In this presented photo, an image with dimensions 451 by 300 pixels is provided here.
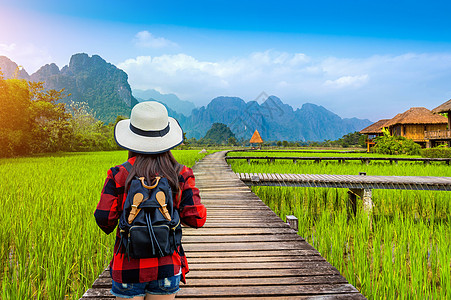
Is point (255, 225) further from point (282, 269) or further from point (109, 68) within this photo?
point (109, 68)

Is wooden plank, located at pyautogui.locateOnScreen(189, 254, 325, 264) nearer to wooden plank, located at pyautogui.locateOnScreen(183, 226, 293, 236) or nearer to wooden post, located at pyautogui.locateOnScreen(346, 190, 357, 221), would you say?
wooden plank, located at pyautogui.locateOnScreen(183, 226, 293, 236)

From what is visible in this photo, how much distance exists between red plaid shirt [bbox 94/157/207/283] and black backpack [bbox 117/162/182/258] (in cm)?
6

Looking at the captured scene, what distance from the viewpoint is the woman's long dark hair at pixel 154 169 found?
1.12 metres

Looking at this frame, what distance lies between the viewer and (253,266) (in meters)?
2.15

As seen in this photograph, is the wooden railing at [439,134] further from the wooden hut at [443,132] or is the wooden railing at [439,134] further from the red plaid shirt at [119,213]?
the red plaid shirt at [119,213]

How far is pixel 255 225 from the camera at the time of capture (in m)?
3.27

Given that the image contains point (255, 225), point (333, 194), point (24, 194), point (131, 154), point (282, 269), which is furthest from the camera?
point (333, 194)

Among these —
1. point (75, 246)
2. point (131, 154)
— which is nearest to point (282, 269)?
point (131, 154)

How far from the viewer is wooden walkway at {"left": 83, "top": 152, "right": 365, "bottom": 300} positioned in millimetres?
1773

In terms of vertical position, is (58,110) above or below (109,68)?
below

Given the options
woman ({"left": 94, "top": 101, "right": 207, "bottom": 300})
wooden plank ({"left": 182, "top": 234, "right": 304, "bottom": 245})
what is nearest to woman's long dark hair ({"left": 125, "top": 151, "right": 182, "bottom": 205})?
woman ({"left": 94, "top": 101, "right": 207, "bottom": 300})

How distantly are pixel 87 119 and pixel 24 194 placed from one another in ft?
120

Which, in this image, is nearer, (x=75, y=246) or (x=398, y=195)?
(x=75, y=246)

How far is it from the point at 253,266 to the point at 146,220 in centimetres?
143
